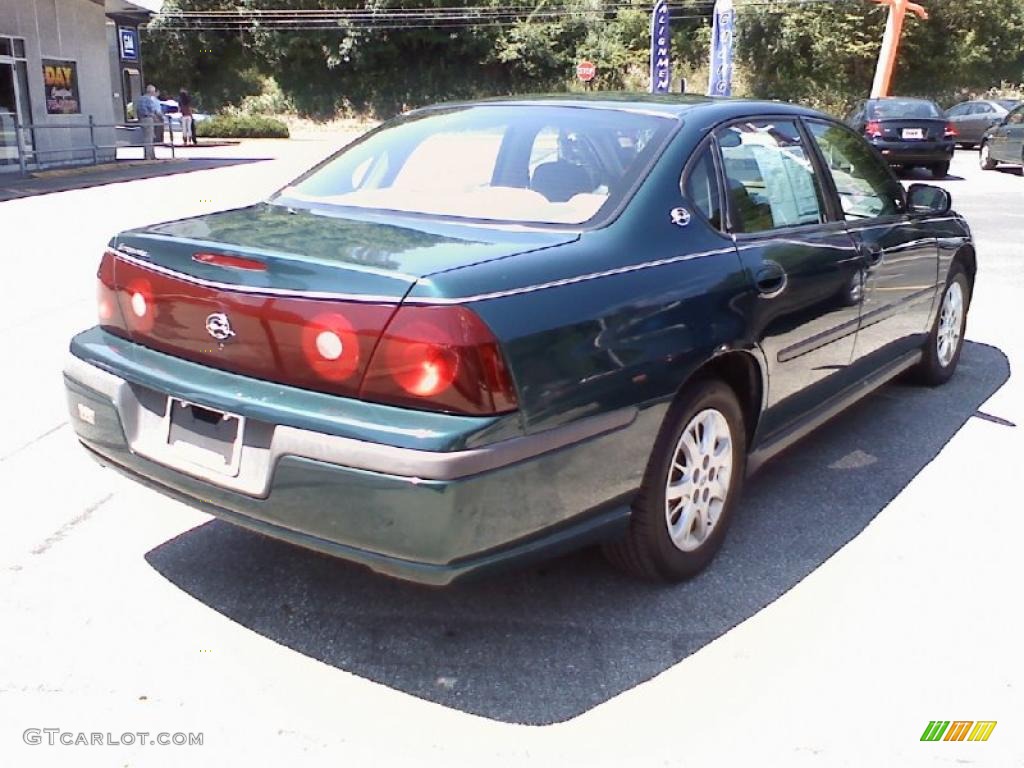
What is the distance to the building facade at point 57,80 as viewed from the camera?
1953 centimetres

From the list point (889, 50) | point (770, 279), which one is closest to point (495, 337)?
point (770, 279)

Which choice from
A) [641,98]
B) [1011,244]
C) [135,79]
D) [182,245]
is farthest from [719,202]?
[135,79]

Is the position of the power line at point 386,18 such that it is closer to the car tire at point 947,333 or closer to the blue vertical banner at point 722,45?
the blue vertical banner at point 722,45

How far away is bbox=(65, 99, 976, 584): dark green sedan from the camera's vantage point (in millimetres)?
2561

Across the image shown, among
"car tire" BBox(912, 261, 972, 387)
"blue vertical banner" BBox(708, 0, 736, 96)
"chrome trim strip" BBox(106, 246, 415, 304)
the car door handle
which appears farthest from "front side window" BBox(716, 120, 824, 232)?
"blue vertical banner" BBox(708, 0, 736, 96)

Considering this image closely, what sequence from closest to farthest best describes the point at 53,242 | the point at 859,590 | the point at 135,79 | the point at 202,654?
the point at 202,654
the point at 859,590
the point at 53,242
the point at 135,79

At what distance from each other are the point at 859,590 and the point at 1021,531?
0.93m

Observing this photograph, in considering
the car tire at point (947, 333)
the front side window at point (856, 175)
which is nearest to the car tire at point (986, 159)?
the car tire at point (947, 333)

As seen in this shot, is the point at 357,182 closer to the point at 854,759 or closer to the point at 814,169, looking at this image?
the point at 814,169

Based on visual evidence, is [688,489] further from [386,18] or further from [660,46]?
[386,18]

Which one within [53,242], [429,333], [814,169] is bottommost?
[53,242]

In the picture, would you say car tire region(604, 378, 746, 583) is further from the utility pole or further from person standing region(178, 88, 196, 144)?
the utility pole

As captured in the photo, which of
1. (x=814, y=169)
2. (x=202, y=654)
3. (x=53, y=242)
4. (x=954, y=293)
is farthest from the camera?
(x=53, y=242)

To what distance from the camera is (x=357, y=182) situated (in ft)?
12.5
